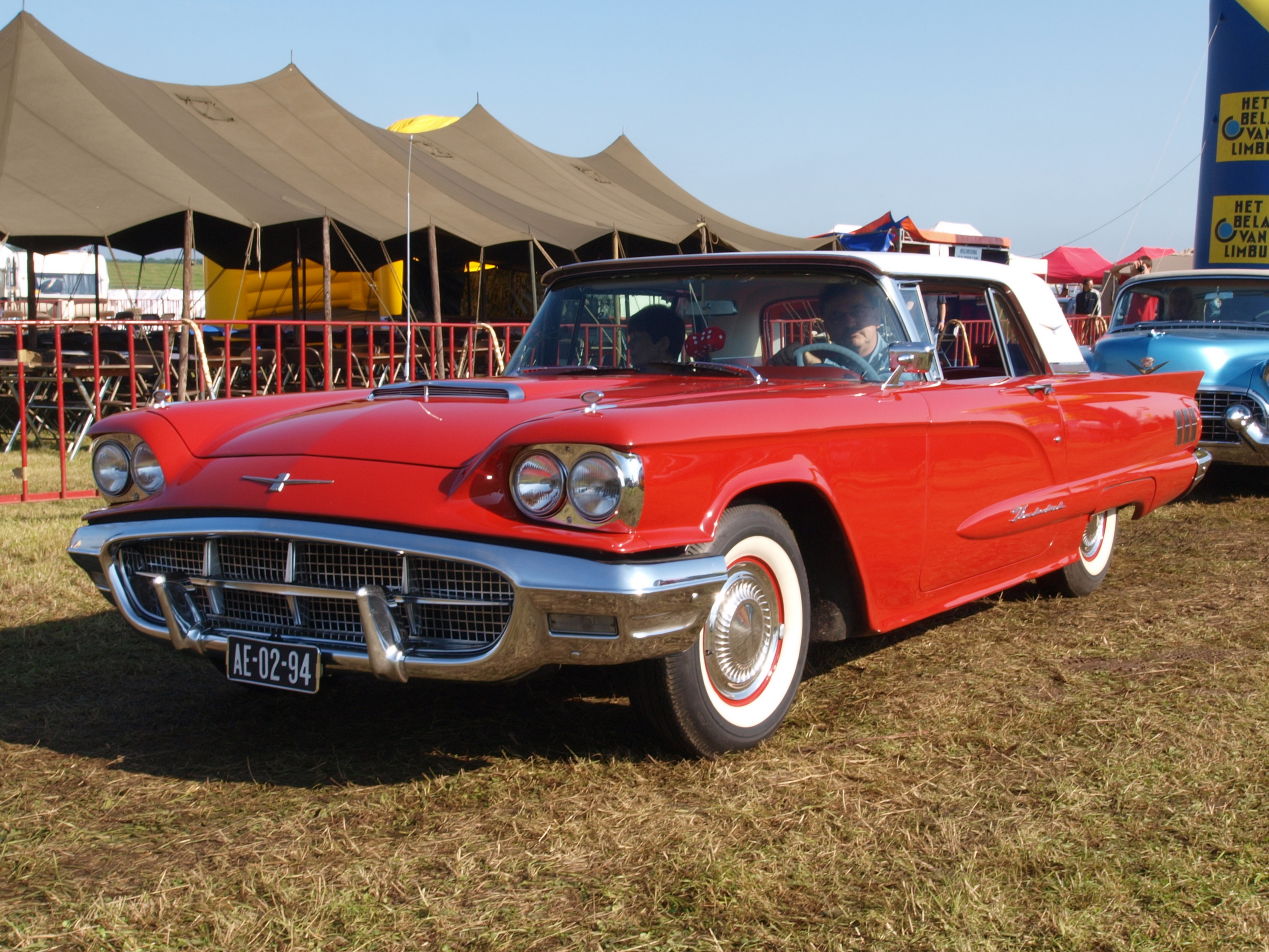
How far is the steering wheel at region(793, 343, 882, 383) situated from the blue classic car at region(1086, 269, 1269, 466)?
4212mm

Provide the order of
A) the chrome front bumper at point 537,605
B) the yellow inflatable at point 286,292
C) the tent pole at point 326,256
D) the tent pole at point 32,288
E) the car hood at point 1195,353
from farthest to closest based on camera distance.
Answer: the yellow inflatable at point 286,292 < the tent pole at point 32,288 < the tent pole at point 326,256 < the car hood at point 1195,353 < the chrome front bumper at point 537,605

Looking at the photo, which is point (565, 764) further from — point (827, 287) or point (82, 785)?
point (827, 287)

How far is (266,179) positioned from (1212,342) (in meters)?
11.0

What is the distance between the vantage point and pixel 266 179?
1469cm

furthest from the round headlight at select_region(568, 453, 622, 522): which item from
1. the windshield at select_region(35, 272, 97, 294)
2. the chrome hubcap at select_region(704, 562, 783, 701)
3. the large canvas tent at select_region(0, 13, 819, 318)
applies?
the windshield at select_region(35, 272, 97, 294)

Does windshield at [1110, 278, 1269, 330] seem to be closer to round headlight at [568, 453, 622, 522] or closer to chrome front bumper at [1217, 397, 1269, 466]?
chrome front bumper at [1217, 397, 1269, 466]

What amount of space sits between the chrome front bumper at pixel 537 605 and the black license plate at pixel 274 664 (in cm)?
4

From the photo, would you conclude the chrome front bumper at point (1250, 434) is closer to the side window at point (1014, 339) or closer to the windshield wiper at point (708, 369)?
the side window at point (1014, 339)

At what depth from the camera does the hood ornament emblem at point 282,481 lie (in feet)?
9.93

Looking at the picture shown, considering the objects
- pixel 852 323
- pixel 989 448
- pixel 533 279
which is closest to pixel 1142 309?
pixel 989 448

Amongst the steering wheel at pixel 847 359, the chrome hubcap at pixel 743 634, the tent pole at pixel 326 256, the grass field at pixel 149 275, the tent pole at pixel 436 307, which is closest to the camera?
the chrome hubcap at pixel 743 634

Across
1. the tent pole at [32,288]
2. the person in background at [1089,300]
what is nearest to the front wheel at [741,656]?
the tent pole at [32,288]

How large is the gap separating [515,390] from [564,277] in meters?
1.19

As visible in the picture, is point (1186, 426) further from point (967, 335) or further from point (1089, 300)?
point (1089, 300)
